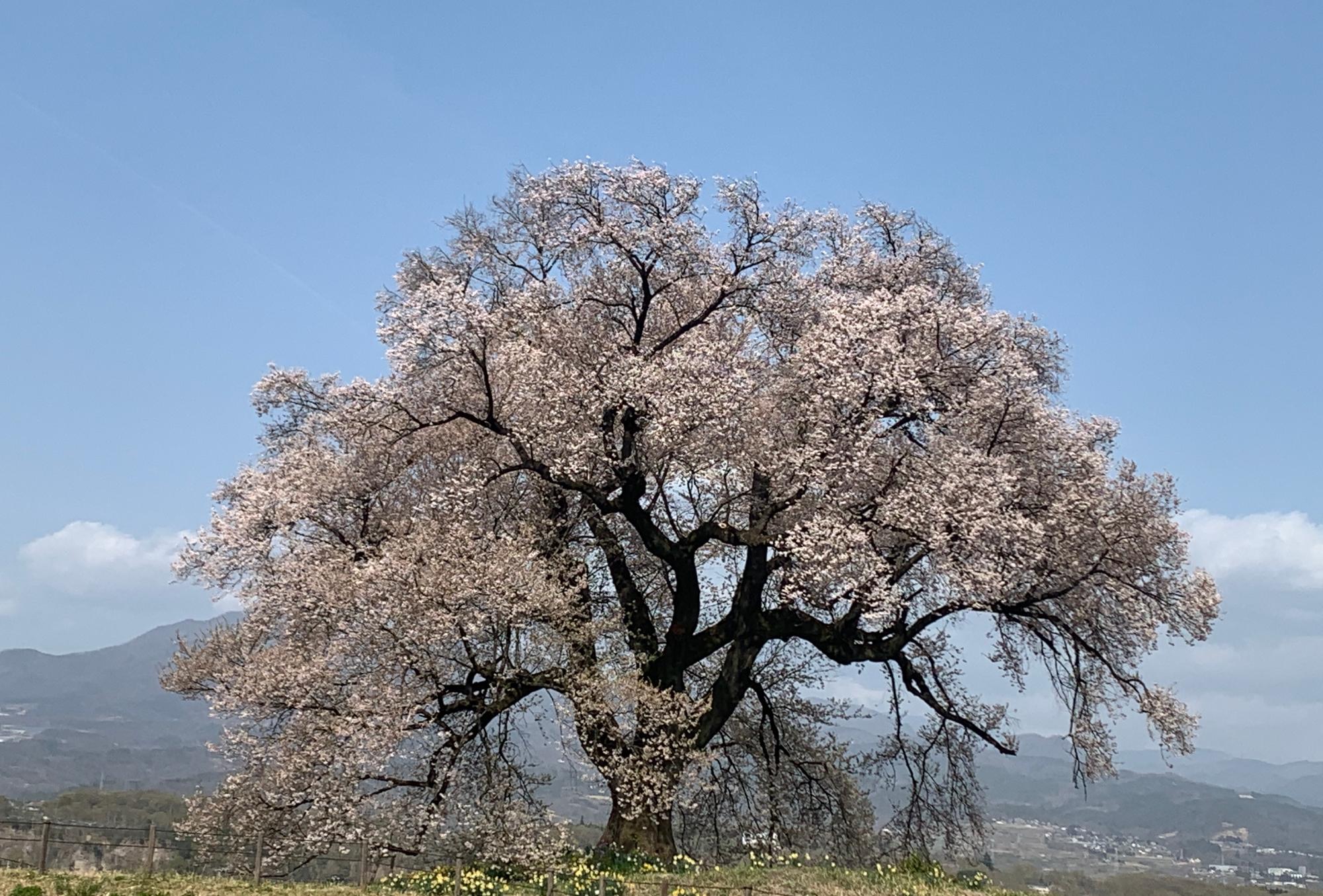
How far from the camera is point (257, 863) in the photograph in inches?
912

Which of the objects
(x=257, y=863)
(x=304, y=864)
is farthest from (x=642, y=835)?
(x=257, y=863)

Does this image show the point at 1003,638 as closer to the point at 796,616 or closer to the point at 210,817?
the point at 796,616

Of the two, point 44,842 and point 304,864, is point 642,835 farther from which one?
point 44,842

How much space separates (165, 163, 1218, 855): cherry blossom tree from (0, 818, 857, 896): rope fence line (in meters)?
0.90

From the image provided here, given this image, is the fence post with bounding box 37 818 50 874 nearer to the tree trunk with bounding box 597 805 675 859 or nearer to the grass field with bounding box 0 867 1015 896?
the grass field with bounding box 0 867 1015 896

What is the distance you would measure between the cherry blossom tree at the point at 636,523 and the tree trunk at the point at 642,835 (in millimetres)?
90

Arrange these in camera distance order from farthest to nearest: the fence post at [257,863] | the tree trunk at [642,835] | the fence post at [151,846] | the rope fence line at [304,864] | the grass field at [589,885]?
the tree trunk at [642,835] < the fence post at [151,846] < the fence post at [257,863] < the rope fence line at [304,864] < the grass field at [589,885]

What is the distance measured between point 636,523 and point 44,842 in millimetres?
14704

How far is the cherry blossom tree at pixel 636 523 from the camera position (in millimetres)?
23469

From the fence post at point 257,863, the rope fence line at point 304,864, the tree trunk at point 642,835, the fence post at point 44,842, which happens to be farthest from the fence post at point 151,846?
the tree trunk at point 642,835

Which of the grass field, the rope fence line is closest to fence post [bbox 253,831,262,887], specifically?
the rope fence line

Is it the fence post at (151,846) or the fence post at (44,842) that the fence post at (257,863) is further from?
the fence post at (44,842)

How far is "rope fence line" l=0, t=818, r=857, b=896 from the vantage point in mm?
20562

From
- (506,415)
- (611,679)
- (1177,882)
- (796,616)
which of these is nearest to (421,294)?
(506,415)
